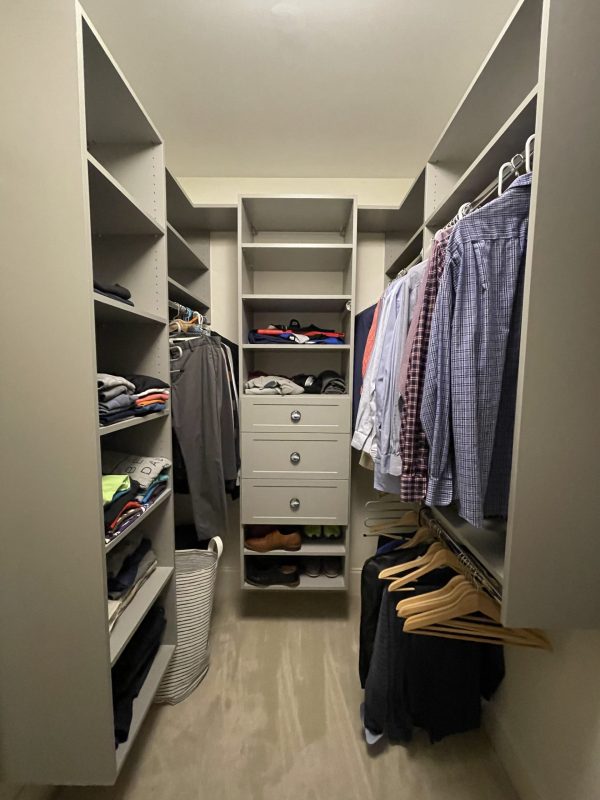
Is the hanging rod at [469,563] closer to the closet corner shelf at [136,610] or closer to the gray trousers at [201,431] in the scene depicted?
the gray trousers at [201,431]

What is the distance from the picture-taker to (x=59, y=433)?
2.51ft

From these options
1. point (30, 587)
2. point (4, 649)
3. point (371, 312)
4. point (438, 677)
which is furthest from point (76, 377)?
point (438, 677)

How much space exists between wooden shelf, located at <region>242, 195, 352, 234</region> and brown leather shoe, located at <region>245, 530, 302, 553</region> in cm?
167

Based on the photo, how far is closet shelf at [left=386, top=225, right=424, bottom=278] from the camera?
4.94ft

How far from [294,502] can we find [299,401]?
0.51m

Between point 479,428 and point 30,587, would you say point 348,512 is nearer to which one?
point 479,428

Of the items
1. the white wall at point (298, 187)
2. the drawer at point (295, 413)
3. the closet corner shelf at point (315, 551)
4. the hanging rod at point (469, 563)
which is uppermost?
the white wall at point (298, 187)

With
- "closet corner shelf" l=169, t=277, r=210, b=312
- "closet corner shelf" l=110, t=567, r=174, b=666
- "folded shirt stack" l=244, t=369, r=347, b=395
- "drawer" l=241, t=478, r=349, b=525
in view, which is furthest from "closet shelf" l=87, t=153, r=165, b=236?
"closet corner shelf" l=110, t=567, r=174, b=666

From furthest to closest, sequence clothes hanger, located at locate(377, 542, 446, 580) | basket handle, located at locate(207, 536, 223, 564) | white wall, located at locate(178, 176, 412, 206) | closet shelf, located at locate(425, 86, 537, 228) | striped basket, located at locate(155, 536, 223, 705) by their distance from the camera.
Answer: white wall, located at locate(178, 176, 412, 206), basket handle, located at locate(207, 536, 223, 564), striped basket, located at locate(155, 536, 223, 705), clothes hanger, located at locate(377, 542, 446, 580), closet shelf, located at locate(425, 86, 537, 228)

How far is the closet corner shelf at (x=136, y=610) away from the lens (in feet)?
2.95

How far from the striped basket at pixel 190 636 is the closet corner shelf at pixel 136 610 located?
A: 174 mm

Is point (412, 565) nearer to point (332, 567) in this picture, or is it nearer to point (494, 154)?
point (332, 567)

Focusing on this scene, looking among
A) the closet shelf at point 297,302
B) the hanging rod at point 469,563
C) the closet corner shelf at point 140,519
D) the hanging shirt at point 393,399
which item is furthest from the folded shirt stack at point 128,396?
the hanging rod at point 469,563

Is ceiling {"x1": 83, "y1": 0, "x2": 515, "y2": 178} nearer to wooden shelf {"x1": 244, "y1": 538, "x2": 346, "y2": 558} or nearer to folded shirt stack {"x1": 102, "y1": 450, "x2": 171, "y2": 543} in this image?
folded shirt stack {"x1": 102, "y1": 450, "x2": 171, "y2": 543}
